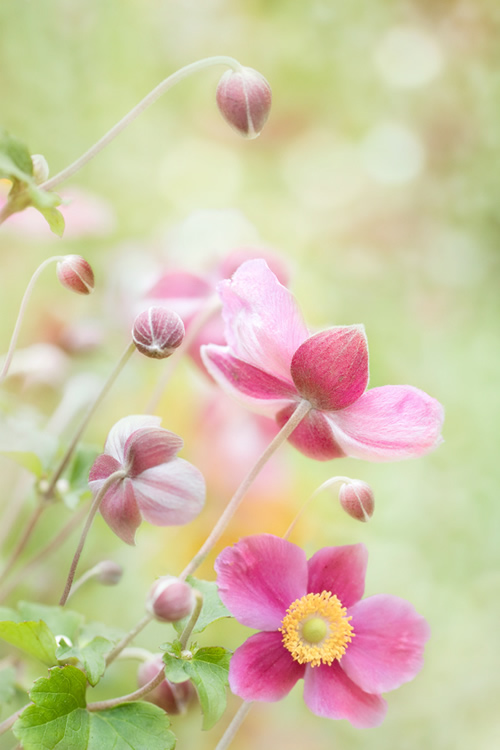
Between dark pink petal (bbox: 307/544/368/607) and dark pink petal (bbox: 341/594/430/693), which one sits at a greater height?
dark pink petal (bbox: 307/544/368/607)

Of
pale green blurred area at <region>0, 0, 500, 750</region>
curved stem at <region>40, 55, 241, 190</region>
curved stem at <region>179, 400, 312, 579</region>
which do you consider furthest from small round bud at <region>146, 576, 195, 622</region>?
pale green blurred area at <region>0, 0, 500, 750</region>

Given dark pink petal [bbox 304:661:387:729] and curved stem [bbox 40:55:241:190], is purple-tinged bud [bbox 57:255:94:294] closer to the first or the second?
curved stem [bbox 40:55:241:190]

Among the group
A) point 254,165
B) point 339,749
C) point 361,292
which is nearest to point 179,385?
point 339,749

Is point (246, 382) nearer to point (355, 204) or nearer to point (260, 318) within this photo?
point (260, 318)

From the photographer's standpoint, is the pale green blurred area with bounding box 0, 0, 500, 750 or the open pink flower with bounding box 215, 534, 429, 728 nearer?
the open pink flower with bounding box 215, 534, 429, 728

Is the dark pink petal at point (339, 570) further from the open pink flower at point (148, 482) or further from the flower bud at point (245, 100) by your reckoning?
the flower bud at point (245, 100)

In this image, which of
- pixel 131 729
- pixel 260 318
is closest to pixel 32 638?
pixel 131 729
